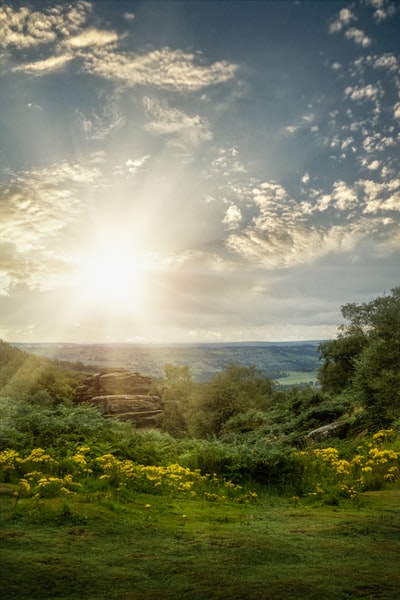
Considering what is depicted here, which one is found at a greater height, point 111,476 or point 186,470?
point 111,476

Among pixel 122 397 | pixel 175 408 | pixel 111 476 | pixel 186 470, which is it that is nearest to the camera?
pixel 111 476

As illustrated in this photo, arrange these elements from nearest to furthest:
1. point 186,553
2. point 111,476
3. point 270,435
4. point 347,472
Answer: point 186,553, point 111,476, point 347,472, point 270,435

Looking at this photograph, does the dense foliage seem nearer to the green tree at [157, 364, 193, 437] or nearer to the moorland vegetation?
the moorland vegetation

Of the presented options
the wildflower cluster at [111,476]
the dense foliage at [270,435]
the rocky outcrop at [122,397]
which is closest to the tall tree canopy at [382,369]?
the dense foliage at [270,435]

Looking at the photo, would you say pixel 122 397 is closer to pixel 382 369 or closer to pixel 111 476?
pixel 382 369

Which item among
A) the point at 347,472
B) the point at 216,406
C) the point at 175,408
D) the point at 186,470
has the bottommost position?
the point at 175,408

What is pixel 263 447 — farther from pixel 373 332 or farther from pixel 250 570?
pixel 373 332

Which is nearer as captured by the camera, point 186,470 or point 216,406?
point 186,470

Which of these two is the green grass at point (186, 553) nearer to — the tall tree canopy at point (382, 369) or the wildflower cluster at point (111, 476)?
the wildflower cluster at point (111, 476)

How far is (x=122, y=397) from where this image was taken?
66688mm

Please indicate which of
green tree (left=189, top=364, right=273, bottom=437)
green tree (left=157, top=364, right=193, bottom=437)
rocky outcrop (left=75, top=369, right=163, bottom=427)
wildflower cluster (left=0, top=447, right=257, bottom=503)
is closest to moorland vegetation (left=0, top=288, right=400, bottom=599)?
wildflower cluster (left=0, top=447, right=257, bottom=503)

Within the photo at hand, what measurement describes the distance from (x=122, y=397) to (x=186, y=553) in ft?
205

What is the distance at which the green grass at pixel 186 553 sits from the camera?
507cm

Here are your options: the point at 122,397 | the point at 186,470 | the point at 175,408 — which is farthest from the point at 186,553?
the point at 122,397
